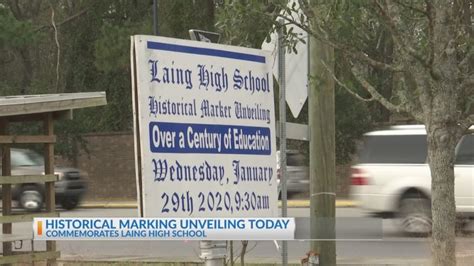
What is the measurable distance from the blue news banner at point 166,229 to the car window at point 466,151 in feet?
34.6

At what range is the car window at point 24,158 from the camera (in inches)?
840

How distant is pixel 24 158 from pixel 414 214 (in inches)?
457

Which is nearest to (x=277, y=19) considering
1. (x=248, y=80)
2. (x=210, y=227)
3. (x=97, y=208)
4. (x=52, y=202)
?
(x=248, y=80)

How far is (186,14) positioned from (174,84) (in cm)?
2413

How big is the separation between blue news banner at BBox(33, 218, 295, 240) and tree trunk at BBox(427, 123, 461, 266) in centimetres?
125

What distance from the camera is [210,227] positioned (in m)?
4.61

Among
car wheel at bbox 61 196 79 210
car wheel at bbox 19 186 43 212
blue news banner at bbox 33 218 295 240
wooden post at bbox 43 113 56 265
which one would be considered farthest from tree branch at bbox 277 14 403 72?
car wheel at bbox 61 196 79 210

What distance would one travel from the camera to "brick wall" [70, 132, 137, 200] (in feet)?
101

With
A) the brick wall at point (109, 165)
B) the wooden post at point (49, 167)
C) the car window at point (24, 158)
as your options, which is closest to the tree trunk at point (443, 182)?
the wooden post at point (49, 167)

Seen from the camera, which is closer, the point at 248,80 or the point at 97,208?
the point at 248,80

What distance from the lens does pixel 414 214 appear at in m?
14.5

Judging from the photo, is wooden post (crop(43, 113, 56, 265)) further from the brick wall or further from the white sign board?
the brick wall

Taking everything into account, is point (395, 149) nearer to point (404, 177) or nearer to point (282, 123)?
point (404, 177)

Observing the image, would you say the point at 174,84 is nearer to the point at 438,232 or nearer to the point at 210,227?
the point at 210,227
